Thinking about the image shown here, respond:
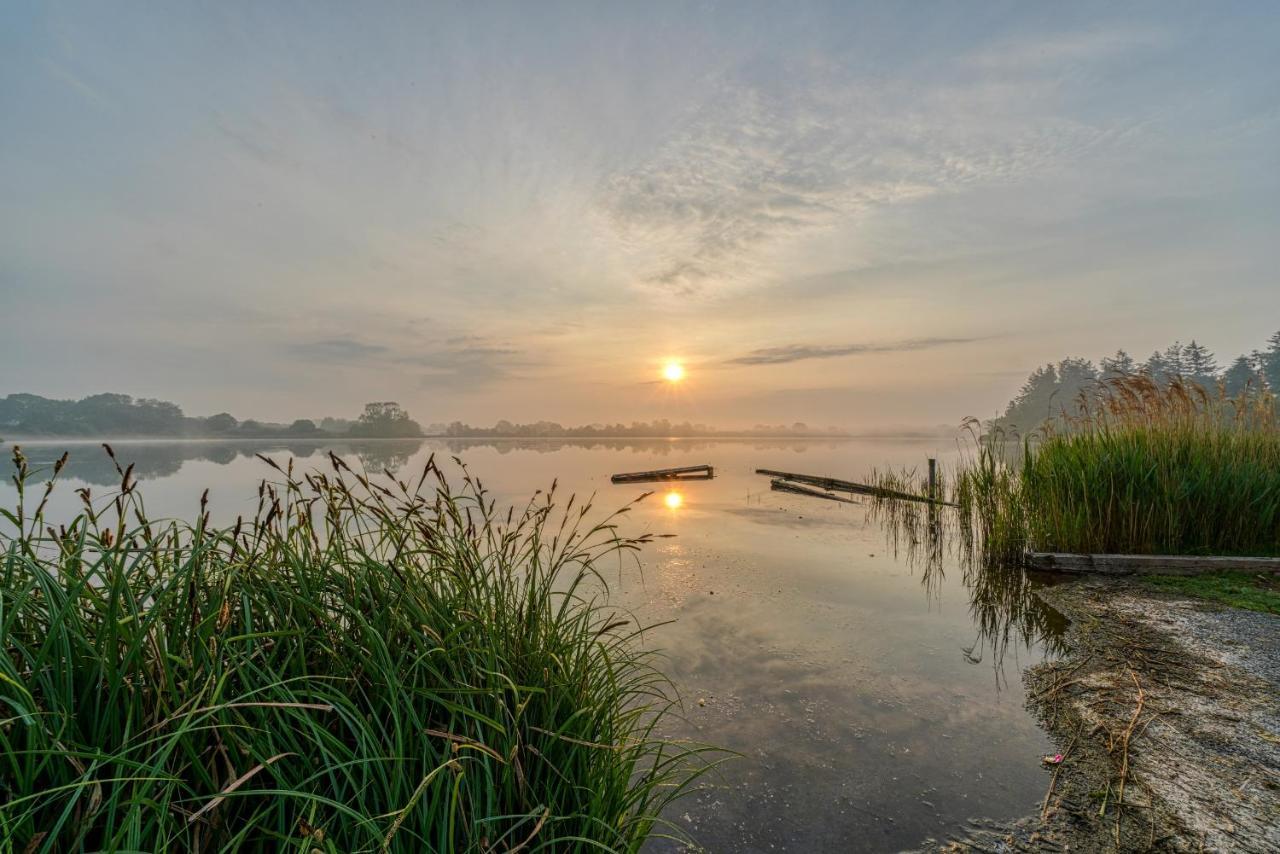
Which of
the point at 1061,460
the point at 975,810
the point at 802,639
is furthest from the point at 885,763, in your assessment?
the point at 1061,460

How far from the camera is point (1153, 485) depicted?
631 centimetres

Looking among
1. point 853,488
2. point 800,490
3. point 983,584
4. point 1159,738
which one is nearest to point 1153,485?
point 983,584

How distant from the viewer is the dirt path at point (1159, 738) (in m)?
2.14

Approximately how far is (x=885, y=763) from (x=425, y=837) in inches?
100.0

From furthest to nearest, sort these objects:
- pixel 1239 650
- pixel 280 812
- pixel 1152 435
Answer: pixel 1152 435
pixel 1239 650
pixel 280 812

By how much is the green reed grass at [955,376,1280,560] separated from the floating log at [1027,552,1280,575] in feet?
1.53

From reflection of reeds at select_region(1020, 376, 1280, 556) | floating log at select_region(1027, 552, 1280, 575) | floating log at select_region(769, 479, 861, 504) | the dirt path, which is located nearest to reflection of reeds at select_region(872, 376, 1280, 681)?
reflection of reeds at select_region(1020, 376, 1280, 556)

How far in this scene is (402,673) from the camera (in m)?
1.71

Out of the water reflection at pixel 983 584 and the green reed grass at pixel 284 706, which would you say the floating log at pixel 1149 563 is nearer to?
the water reflection at pixel 983 584

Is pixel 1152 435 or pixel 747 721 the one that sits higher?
pixel 1152 435

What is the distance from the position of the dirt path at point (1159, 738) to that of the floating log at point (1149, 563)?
1406mm

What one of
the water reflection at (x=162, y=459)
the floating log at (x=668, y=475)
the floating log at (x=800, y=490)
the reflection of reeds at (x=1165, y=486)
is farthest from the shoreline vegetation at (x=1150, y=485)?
the floating log at (x=668, y=475)

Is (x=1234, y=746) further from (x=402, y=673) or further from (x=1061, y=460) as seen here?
(x=1061, y=460)

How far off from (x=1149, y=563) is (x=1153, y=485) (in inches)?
43.1
